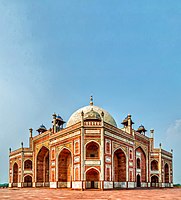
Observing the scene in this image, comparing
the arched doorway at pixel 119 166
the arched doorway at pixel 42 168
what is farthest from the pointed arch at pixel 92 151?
the arched doorway at pixel 42 168

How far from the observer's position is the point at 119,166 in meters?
38.1

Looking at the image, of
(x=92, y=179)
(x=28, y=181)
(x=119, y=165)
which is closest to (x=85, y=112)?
(x=119, y=165)

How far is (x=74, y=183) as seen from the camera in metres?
31.8

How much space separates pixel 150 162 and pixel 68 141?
18.6m

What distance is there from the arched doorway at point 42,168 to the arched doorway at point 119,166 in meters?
13.1

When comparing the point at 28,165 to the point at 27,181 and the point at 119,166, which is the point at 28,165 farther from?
the point at 119,166

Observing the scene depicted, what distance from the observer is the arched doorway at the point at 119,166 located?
37100mm

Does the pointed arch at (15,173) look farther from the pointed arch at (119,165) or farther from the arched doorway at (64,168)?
the pointed arch at (119,165)

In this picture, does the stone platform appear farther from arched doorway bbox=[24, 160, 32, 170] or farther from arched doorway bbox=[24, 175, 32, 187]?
arched doorway bbox=[24, 175, 32, 187]

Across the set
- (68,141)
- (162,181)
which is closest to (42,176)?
(68,141)

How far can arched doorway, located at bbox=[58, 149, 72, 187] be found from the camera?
36188mm

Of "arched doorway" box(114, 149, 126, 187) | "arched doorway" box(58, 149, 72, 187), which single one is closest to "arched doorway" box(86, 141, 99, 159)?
"arched doorway" box(58, 149, 72, 187)

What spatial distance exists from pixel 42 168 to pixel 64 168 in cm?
1010

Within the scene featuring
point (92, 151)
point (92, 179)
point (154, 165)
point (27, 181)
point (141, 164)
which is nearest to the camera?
point (92, 179)
